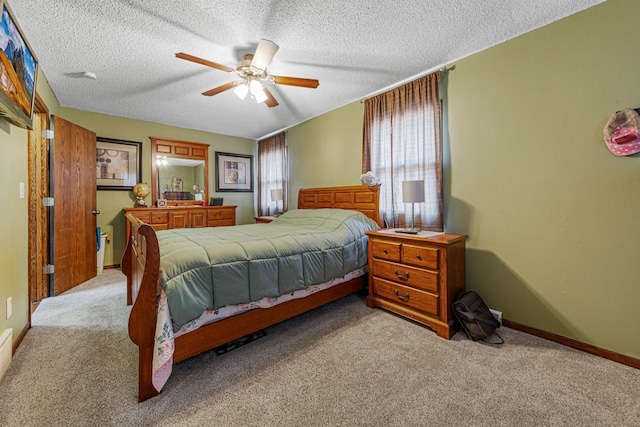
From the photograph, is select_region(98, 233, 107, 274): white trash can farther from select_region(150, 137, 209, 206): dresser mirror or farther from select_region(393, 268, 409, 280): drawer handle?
select_region(393, 268, 409, 280): drawer handle

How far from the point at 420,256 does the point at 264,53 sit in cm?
223

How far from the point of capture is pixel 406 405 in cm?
143

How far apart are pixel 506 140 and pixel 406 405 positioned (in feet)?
7.64

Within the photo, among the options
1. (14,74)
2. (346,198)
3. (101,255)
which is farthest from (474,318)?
(101,255)

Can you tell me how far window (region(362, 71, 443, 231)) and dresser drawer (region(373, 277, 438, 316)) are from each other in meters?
0.80

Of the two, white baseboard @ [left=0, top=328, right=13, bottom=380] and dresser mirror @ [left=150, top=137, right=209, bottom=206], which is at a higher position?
dresser mirror @ [left=150, top=137, right=209, bottom=206]

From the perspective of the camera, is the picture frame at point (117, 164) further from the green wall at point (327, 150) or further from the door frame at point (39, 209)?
the green wall at point (327, 150)

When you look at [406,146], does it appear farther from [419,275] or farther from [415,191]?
[419,275]

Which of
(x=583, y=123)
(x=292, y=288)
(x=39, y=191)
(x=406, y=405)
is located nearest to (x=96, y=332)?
(x=292, y=288)

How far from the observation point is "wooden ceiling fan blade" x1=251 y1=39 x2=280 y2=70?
A: 2.04m

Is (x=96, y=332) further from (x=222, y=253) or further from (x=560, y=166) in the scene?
(x=560, y=166)

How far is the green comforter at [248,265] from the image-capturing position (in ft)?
5.25

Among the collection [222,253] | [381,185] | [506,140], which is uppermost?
[506,140]

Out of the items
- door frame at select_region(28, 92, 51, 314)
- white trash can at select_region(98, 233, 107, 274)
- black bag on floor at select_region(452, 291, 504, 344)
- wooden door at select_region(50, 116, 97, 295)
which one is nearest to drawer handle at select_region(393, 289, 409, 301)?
black bag on floor at select_region(452, 291, 504, 344)
